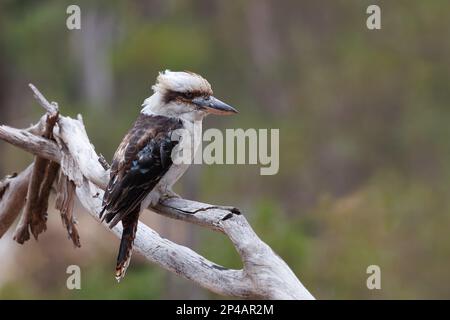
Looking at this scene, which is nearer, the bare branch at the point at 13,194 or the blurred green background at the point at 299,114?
the bare branch at the point at 13,194

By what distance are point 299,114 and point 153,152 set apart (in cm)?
778

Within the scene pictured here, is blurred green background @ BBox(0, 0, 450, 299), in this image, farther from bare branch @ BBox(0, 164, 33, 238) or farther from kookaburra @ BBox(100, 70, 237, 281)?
kookaburra @ BBox(100, 70, 237, 281)

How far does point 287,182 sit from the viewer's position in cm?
1073

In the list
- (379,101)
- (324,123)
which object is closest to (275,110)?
(324,123)

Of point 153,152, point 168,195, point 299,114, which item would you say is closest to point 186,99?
point 153,152

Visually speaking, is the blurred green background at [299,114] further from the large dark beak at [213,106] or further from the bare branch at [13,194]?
the large dark beak at [213,106]

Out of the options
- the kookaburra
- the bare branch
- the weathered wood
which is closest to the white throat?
the kookaburra

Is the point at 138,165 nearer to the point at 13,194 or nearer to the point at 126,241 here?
the point at 126,241

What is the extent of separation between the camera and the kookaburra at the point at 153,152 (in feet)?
10.2

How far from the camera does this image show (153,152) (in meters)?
3.27

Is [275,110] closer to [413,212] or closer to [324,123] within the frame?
[324,123]

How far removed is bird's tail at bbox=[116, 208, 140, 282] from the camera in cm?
310

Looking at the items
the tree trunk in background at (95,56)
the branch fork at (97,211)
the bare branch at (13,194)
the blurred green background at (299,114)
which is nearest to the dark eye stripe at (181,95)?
the branch fork at (97,211)
